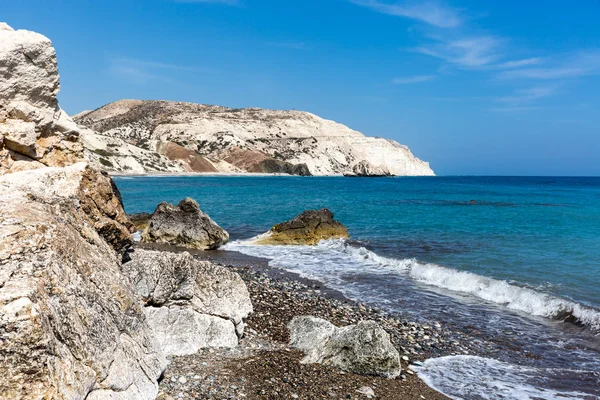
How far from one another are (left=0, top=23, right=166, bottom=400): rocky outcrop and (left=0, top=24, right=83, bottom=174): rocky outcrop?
18mm

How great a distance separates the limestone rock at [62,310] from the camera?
377 centimetres

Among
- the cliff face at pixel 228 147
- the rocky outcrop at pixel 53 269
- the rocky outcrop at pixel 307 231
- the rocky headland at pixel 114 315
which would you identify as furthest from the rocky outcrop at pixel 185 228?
the cliff face at pixel 228 147

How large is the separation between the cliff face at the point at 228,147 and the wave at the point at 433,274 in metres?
107

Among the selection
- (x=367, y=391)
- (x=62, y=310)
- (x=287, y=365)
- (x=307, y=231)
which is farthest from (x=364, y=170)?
(x=62, y=310)

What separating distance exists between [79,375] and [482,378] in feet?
25.0

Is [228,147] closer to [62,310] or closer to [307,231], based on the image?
[307,231]

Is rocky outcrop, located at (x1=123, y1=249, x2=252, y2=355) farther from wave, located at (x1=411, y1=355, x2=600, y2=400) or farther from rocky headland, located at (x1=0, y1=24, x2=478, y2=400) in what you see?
wave, located at (x1=411, y1=355, x2=600, y2=400)

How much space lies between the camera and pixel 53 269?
176 inches

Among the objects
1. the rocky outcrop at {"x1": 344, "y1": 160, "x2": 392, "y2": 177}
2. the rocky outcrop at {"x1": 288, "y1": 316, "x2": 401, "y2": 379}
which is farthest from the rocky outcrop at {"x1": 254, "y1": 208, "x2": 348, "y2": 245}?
the rocky outcrop at {"x1": 344, "y1": 160, "x2": 392, "y2": 177}

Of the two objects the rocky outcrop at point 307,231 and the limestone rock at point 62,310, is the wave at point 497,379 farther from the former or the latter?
the rocky outcrop at point 307,231

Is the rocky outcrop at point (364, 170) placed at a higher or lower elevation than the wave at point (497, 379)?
higher

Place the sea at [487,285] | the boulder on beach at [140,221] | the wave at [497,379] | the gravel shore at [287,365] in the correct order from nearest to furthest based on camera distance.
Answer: the gravel shore at [287,365], the wave at [497,379], the sea at [487,285], the boulder on beach at [140,221]

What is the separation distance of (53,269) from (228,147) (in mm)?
161781

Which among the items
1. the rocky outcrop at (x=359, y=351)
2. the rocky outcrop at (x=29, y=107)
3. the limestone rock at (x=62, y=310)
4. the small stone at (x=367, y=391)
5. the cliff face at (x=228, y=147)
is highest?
the cliff face at (x=228, y=147)
